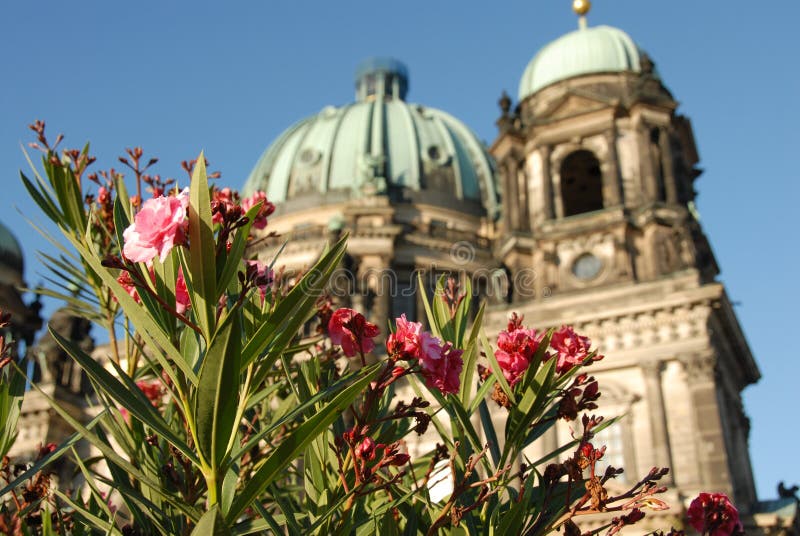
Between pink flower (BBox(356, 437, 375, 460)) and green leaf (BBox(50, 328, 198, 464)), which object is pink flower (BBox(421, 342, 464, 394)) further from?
green leaf (BBox(50, 328, 198, 464))

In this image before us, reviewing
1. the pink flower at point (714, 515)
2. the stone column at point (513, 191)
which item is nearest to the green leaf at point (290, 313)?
the pink flower at point (714, 515)

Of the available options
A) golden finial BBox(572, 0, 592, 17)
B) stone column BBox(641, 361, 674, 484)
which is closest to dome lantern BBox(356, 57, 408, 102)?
golden finial BBox(572, 0, 592, 17)

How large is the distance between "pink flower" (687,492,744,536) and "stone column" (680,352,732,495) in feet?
48.8

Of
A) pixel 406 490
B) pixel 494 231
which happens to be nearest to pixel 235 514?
pixel 406 490

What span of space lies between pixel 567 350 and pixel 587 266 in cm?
1845

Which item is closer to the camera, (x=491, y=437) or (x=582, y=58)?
(x=491, y=437)

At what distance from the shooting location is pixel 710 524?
526 centimetres

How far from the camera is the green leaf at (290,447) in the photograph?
13.4 ft

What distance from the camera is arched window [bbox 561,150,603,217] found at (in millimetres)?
26328

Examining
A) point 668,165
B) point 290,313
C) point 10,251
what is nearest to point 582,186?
point 668,165

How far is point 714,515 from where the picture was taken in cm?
527

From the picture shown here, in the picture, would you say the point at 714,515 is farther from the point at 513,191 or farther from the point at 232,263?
the point at 513,191

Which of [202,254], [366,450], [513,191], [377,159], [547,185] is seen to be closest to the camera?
[202,254]

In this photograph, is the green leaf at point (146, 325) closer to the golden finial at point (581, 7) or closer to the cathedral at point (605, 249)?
the cathedral at point (605, 249)
